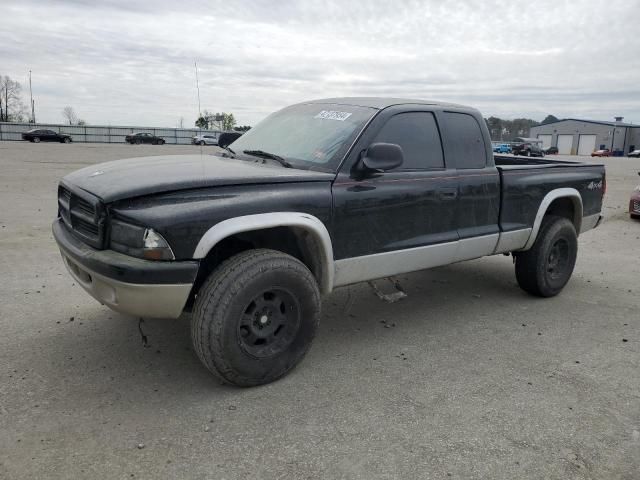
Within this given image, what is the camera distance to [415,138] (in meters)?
4.26

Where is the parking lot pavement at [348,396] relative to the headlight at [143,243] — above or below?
below

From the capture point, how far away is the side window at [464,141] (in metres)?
4.50

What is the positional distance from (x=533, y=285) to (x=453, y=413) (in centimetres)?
265

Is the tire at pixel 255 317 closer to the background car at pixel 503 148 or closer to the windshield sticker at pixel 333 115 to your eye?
the windshield sticker at pixel 333 115

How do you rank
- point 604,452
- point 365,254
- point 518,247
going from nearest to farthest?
point 604,452 < point 365,254 < point 518,247

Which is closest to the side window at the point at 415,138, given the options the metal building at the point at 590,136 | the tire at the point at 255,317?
the tire at the point at 255,317

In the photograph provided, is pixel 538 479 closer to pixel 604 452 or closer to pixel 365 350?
pixel 604 452

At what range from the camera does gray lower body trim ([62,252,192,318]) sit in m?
2.90

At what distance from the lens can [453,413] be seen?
10.2ft

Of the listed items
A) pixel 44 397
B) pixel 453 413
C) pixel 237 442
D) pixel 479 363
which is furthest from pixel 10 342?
pixel 479 363

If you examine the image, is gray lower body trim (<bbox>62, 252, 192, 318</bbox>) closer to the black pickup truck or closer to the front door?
the black pickup truck

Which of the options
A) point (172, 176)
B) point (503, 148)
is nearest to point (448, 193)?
point (172, 176)

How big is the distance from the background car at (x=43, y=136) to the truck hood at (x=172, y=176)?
155 ft

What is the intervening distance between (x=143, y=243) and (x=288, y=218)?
869 mm
